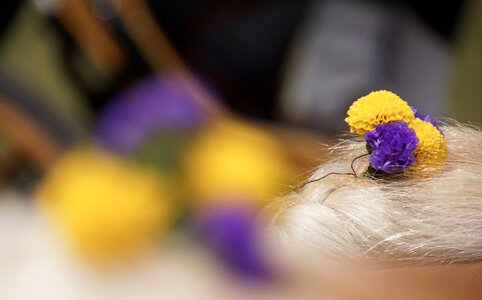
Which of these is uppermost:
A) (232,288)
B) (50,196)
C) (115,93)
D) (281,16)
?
(281,16)

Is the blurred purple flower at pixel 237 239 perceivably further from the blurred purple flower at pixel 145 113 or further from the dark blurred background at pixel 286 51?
the dark blurred background at pixel 286 51

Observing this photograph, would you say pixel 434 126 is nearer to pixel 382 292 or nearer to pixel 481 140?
pixel 481 140

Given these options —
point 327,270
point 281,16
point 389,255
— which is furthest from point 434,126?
point 281,16

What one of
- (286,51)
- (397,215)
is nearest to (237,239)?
(397,215)

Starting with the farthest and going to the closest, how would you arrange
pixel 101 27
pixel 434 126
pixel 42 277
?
1. pixel 101 27
2. pixel 434 126
3. pixel 42 277

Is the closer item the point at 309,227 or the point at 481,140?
the point at 309,227

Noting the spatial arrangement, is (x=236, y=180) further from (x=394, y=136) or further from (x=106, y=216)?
(x=394, y=136)

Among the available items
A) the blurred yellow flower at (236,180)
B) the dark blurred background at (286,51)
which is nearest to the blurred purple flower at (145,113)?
the dark blurred background at (286,51)
